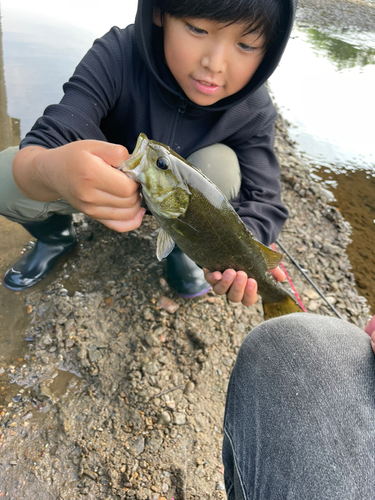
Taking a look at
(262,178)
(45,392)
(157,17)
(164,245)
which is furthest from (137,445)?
(157,17)

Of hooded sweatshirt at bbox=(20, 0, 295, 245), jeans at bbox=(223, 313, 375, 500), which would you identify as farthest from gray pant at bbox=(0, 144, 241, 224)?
jeans at bbox=(223, 313, 375, 500)

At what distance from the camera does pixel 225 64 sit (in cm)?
162

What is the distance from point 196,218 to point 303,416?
0.90 meters

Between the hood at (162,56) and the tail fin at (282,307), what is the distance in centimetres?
118

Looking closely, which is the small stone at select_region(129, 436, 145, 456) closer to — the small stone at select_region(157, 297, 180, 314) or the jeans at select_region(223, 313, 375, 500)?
the jeans at select_region(223, 313, 375, 500)

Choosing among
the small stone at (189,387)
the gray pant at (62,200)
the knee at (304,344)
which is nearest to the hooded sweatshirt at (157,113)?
the gray pant at (62,200)

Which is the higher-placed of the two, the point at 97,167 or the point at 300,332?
the point at 97,167

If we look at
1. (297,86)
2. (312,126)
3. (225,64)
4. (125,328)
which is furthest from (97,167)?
(297,86)

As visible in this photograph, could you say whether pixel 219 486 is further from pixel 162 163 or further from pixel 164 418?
pixel 162 163

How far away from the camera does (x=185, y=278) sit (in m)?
2.22

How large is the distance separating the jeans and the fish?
1.60 feet

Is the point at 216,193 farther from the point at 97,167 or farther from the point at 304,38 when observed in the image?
the point at 304,38

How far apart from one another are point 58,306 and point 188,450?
109 centimetres

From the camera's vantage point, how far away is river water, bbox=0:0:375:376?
9.39ft
